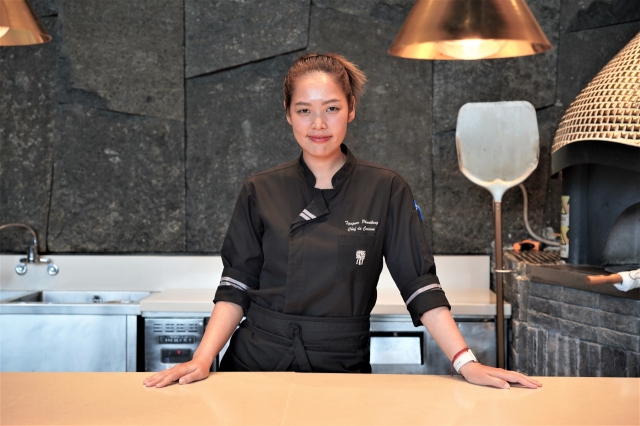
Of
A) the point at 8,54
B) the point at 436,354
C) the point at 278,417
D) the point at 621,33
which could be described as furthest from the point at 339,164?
the point at 8,54

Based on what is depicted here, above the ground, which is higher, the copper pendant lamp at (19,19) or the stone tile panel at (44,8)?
the stone tile panel at (44,8)

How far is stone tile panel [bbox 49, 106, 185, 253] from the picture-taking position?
10.6 feet

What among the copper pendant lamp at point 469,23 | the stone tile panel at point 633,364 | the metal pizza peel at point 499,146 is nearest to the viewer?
the copper pendant lamp at point 469,23

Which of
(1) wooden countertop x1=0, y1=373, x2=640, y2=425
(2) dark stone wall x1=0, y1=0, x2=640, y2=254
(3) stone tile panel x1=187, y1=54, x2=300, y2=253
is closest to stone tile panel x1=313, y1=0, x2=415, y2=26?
(2) dark stone wall x1=0, y1=0, x2=640, y2=254

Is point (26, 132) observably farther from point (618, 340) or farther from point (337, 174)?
point (618, 340)

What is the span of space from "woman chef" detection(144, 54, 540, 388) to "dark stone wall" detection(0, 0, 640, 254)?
127 centimetres

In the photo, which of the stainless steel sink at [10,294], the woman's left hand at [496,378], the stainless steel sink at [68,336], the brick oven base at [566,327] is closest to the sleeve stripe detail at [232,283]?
the woman's left hand at [496,378]

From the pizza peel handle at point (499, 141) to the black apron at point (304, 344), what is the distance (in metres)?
1.00

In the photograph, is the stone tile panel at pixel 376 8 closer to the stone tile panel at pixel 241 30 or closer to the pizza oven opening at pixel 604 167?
the stone tile panel at pixel 241 30

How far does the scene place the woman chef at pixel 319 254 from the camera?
187 centimetres

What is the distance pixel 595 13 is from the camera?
122 inches

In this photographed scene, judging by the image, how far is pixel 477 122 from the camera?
2688mm

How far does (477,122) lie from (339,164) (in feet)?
2.88

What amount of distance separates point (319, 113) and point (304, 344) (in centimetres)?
57
